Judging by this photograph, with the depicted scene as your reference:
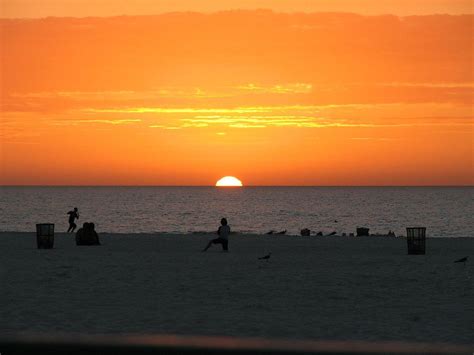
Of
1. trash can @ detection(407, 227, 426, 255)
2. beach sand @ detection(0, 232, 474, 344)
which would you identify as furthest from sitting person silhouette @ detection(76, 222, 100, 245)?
trash can @ detection(407, 227, 426, 255)

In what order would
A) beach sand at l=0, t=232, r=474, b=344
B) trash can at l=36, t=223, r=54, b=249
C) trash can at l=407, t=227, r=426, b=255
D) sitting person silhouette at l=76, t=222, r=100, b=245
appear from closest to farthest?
beach sand at l=0, t=232, r=474, b=344, trash can at l=407, t=227, r=426, b=255, trash can at l=36, t=223, r=54, b=249, sitting person silhouette at l=76, t=222, r=100, b=245

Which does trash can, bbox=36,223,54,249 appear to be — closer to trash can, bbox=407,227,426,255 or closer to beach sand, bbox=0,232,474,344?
beach sand, bbox=0,232,474,344

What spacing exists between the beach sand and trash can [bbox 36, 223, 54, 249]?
70 cm

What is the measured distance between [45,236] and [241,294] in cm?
1422

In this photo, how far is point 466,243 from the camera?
34.2 meters

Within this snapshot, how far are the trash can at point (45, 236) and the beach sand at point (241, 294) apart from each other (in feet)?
2.28

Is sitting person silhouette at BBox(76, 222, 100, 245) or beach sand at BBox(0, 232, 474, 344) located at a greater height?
sitting person silhouette at BBox(76, 222, 100, 245)

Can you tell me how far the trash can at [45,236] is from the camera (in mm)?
27984

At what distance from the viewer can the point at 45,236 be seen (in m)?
28.2

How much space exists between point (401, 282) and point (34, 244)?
17.9 m

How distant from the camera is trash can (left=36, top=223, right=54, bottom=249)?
27984 millimetres

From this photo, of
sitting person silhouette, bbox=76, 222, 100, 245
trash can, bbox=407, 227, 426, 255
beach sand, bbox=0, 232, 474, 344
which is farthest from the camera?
sitting person silhouette, bbox=76, 222, 100, 245

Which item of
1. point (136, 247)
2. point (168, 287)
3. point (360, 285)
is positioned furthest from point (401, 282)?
point (136, 247)

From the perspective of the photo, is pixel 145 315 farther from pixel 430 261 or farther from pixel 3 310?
pixel 430 261
